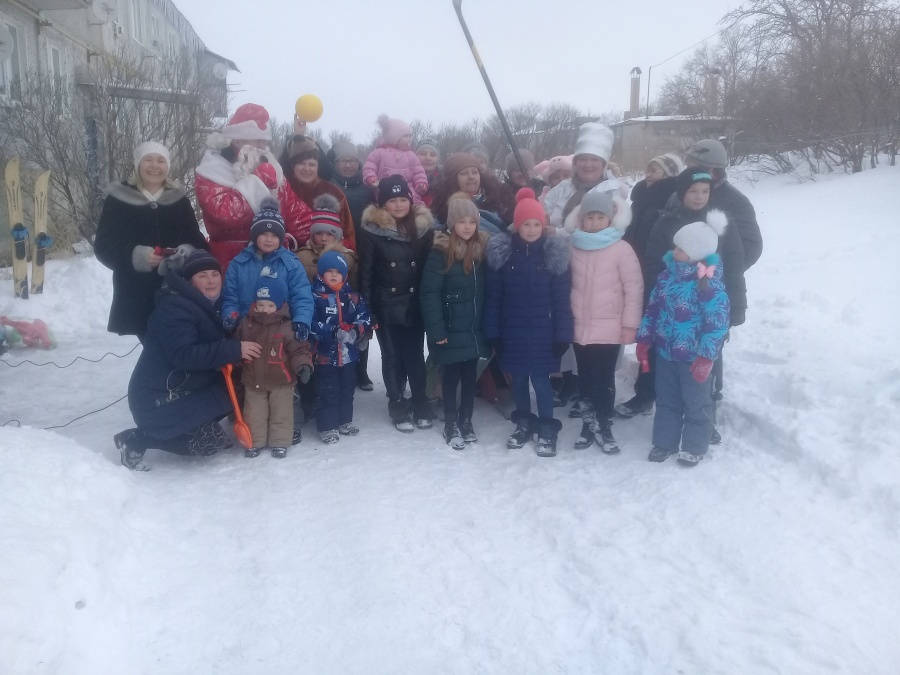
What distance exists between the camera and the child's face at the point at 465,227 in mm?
4414

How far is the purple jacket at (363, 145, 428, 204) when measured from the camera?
554 cm

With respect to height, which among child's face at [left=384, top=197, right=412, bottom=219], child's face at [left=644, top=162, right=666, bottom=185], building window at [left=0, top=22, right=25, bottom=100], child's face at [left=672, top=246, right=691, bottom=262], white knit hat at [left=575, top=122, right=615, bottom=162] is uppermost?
building window at [left=0, top=22, right=25, bottom=100]

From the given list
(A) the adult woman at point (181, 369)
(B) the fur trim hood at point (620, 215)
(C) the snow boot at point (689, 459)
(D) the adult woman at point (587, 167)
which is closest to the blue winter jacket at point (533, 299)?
(B) the fur trim hood at point (620, 215)

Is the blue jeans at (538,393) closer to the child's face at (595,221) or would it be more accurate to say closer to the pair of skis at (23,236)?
the child's face at (595,221)

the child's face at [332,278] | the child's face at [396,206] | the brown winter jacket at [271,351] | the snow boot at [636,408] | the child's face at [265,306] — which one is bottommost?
the snow boot at [636,408]

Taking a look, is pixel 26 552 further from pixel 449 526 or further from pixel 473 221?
pixel 473 221

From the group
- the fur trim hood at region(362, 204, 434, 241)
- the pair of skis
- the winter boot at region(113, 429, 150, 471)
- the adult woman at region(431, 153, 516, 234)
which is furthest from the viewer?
the pair of skis

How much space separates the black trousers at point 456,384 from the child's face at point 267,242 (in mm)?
1403

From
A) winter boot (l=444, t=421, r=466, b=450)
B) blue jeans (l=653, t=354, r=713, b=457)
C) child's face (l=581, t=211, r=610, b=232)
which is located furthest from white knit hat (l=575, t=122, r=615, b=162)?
winter boot (l=444, t=421, r=466, b=450)

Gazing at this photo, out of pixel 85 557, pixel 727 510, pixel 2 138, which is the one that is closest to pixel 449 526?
pixel 727 510

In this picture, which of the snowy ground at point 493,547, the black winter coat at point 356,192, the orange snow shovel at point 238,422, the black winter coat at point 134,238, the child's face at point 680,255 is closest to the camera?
the snowy ground at point 493,547

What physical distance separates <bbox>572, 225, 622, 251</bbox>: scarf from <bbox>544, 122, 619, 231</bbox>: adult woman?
319mm

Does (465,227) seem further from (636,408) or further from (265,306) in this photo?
(636,408)

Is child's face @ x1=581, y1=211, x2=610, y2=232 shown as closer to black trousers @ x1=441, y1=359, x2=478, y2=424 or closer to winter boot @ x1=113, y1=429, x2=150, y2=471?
black trousers @ x1=441, y1=359, x2=478, y2=424
